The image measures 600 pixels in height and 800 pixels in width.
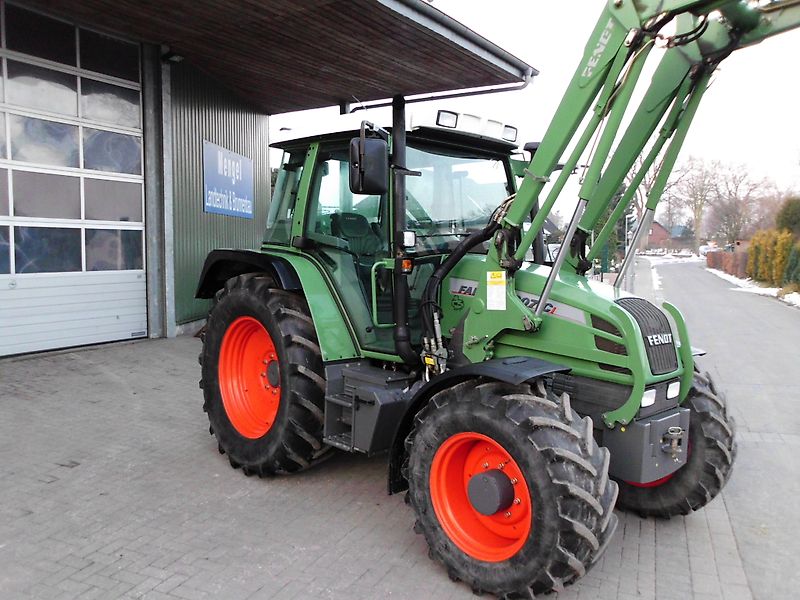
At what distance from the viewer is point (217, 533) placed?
12.4ft

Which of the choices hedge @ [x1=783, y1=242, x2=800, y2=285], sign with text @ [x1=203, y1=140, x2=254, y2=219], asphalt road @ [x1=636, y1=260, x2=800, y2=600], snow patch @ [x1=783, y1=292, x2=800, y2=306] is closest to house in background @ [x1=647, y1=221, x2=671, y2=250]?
hedge @ [x1=783, y1=242, x2=800, y2=285]

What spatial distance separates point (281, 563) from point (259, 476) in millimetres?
1201

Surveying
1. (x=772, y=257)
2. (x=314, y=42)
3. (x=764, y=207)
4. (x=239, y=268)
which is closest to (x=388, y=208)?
(x=239, y=268)

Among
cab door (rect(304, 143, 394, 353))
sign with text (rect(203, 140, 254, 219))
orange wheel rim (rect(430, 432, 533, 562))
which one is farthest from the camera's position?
sign with text (rect(203, 140, 254, 219))

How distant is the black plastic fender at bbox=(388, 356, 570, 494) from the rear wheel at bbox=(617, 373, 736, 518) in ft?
3.41

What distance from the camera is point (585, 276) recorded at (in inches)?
162

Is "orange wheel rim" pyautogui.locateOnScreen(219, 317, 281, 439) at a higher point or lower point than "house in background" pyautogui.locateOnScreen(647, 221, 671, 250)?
lower

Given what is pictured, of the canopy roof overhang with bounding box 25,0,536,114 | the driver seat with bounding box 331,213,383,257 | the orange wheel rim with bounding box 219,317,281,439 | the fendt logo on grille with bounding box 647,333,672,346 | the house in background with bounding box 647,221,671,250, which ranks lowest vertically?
the orange wheel rim with bounding box 219,317,281,439

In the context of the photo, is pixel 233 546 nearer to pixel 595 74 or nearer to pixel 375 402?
pixel 375 402

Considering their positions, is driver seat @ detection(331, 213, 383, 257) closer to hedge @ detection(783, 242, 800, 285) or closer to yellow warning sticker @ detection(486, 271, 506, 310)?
yellow warning sticker @ detection(486, 271, 506, 310)

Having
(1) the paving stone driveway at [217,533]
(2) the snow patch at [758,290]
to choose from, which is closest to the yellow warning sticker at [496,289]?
(1) the paving stone driveway at [217,533]

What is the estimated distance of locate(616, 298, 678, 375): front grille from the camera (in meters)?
3.44

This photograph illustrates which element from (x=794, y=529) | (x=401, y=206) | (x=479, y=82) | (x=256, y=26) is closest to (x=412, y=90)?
(x=479, y=82)

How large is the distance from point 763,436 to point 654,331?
329cm
